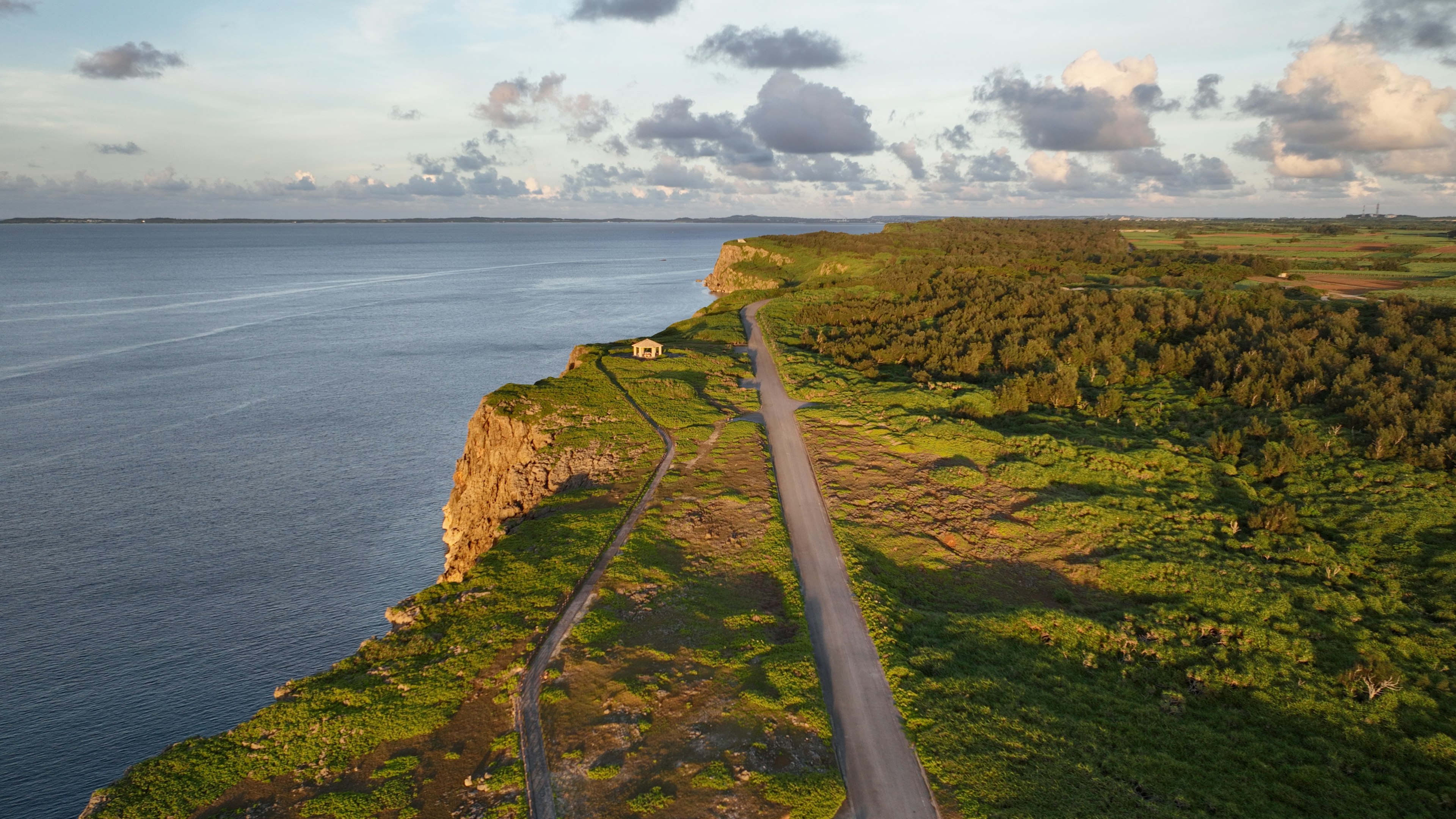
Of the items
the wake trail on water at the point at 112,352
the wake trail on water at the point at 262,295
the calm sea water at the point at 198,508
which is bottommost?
the calm sea water at the point at 198,508

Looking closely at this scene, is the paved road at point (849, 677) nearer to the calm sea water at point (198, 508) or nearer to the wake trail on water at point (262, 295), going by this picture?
the calm sea water at point (198, 508)

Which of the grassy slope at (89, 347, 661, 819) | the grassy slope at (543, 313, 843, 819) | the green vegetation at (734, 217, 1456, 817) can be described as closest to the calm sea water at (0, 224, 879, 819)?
the grassy slope at (89, 347, 661, 819)

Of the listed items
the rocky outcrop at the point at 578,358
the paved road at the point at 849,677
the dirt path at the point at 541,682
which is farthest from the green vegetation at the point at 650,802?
the rocky outcrop at the point at 578,358

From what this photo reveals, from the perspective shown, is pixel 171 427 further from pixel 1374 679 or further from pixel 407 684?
pixel 1374 679

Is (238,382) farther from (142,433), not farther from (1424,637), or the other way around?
(1424,637)

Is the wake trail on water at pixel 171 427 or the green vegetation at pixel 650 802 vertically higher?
the wake trail on water at pixel 171 427

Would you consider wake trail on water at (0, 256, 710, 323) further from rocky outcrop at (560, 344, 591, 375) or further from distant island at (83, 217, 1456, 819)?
distant island at (83, 217, 1456, 819)

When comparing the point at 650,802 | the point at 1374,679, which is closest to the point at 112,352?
the point at 650,802

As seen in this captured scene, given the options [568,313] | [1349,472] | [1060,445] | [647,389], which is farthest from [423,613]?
[568,313]
